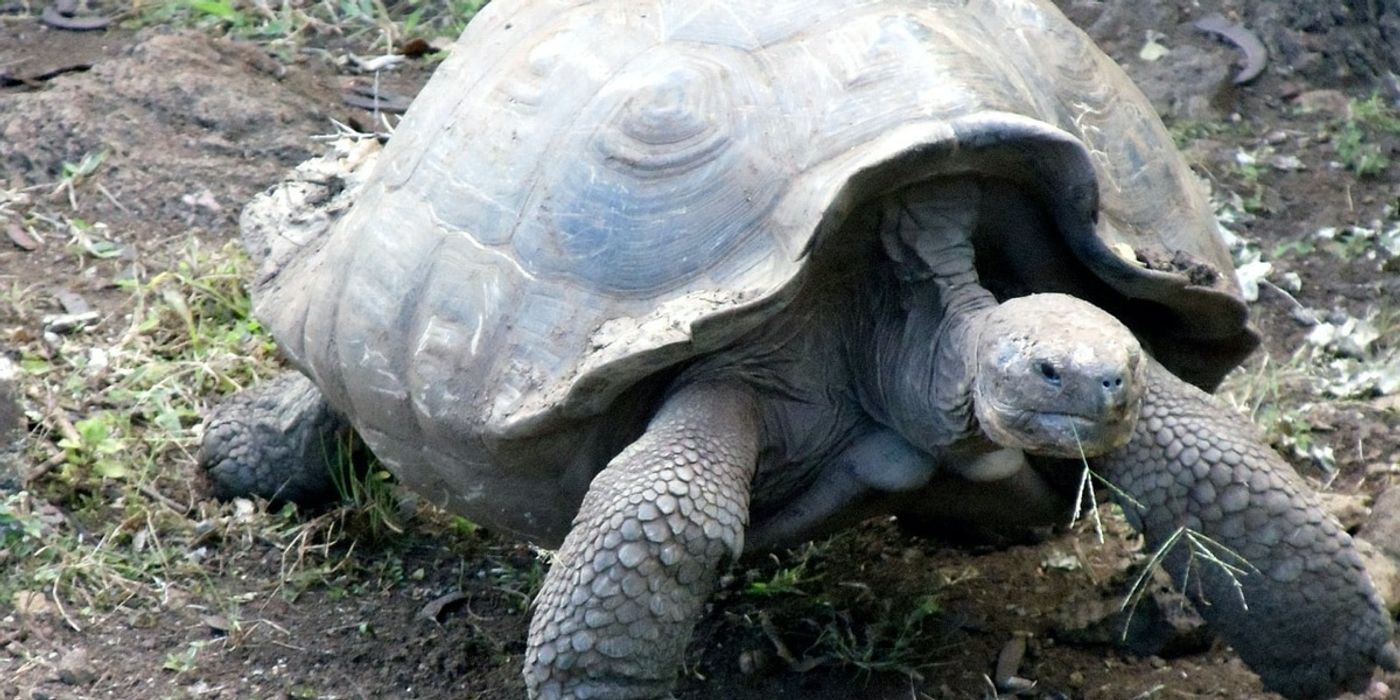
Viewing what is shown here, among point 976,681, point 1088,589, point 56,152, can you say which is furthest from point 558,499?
point 56,152

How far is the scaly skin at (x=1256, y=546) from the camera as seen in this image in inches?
136

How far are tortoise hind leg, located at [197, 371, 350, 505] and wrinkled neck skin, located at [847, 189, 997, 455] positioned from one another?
1769 millimetres

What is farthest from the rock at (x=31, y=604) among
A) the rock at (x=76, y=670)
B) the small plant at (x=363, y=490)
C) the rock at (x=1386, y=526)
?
the rock at (x=1386, y=526)

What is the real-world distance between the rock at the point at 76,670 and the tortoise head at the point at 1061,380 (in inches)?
85.9

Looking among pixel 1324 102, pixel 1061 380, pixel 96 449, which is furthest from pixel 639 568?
pixel 1324 102

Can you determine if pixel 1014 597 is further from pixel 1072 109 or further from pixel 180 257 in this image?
pixel 180 257

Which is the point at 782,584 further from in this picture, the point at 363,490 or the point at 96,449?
the point at 96,449

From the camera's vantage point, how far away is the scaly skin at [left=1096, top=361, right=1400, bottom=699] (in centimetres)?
346

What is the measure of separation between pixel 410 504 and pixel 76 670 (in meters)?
1.07

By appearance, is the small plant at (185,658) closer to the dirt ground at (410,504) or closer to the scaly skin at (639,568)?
the dirt ground at (410,504)

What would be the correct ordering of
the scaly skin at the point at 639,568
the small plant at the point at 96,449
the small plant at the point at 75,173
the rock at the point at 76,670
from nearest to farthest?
the scaly skin at the point at 639,568
the rock at the point at 76,670
the small plant at the point at 96,449
the small plant at the point at 75,173

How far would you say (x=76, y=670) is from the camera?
13.0ft

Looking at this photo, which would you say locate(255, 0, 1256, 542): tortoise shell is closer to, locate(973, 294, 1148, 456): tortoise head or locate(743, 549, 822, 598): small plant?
locate(973, 294, 1148, 456): tortoise head

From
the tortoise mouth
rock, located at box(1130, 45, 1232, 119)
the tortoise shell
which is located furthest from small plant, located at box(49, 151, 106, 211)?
the tortoise mouth
